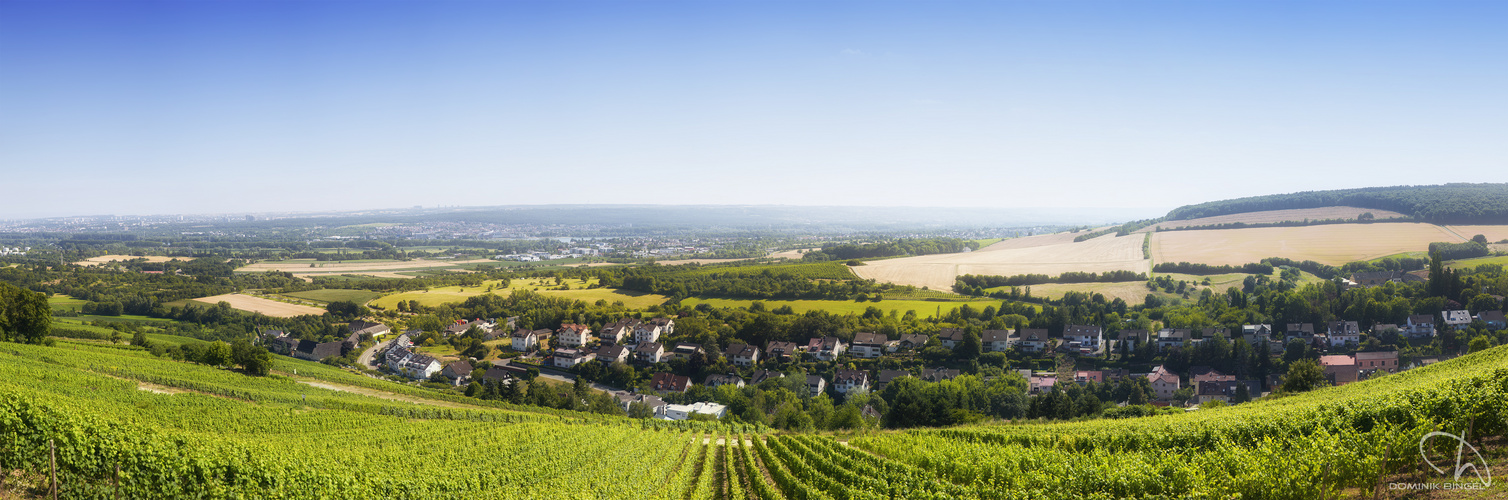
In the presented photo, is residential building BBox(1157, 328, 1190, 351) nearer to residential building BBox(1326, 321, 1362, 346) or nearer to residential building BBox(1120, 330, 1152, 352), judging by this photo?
residential building BBox(1120, 330, 1152, 352)

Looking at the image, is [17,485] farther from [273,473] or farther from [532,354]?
[532,354]

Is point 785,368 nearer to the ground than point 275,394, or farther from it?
nearer to the ground

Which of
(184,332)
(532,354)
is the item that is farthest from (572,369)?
(184,332)

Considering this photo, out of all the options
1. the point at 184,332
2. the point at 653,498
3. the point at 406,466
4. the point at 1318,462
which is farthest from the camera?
the point at 184,332

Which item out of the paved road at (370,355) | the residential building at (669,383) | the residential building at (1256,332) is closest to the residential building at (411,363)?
the paved road at (370,355)

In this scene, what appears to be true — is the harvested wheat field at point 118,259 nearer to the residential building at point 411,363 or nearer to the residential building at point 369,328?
the residential building at point 369,328
